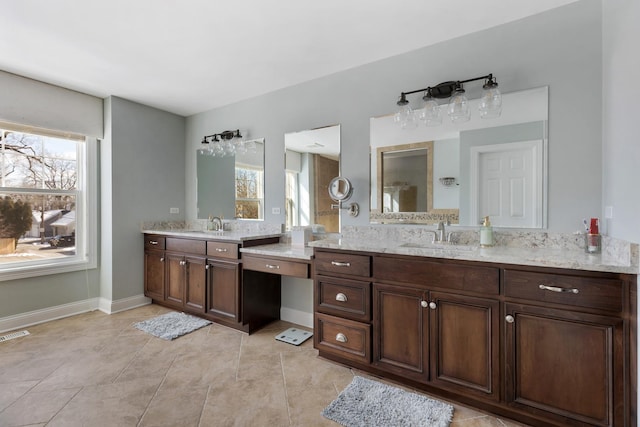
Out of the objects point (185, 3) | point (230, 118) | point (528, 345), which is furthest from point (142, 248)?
point (528, 345)

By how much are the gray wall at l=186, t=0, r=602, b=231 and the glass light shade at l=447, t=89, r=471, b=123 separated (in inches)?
6.6

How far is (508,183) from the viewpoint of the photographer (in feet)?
6.88

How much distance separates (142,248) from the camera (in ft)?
12.0

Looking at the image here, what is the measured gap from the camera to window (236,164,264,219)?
11.1ft

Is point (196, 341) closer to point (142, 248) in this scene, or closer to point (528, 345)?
point (142, 248)

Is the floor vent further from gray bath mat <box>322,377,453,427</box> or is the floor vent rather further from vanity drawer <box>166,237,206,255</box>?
gray bath mat <box>322,377,453,427</box>

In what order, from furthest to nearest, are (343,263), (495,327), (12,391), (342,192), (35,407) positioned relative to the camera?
1. (342,192)
2. (343,263)
3. (12,391)
4. (35,407)
5. (495,327)

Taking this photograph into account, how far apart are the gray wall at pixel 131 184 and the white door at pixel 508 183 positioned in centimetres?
356

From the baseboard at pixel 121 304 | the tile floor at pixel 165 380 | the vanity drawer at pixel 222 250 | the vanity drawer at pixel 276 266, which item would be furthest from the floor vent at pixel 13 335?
the vanity drawer at pixel 276 266

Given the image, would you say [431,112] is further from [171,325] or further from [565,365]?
[171,325]

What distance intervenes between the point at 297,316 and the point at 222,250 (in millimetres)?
1004

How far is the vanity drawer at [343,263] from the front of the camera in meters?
2.07

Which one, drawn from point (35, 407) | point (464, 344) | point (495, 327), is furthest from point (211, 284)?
point (495, 327)

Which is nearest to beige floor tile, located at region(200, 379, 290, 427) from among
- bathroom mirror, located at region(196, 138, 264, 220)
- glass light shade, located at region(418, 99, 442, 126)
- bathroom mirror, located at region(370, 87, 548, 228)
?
bathroom mirror, located at region(370, 87, 548, 228)
